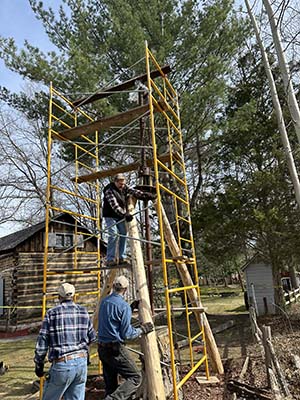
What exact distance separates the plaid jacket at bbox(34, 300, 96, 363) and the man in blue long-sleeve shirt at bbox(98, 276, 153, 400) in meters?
0.52

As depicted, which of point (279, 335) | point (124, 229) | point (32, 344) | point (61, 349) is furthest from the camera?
point (32, 344)

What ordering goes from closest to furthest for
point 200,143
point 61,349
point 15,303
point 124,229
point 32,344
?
point 61,349, point 124,229, point 32,344, point 200,143, point 15,303

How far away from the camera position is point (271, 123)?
12148 millimetres

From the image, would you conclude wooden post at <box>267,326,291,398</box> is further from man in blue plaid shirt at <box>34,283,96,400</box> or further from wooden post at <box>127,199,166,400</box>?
man in blue plaid shirt at <box>34,283,96,400</box>

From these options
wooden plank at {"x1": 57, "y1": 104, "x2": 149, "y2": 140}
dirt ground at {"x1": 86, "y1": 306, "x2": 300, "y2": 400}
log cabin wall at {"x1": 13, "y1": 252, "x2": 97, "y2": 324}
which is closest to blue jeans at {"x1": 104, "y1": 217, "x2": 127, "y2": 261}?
wooden plank at {"x1": 57, "y1": 104, "x2": 149, "y2": 140}

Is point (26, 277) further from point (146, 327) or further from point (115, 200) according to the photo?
point (146, 327)

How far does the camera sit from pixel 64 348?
3701mm

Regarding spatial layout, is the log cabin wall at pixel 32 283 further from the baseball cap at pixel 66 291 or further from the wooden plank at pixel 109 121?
the baseball cap at pixel 66 291

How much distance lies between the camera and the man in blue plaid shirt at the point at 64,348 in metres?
3.65

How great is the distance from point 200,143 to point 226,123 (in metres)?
1.58

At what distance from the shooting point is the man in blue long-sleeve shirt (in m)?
4.36

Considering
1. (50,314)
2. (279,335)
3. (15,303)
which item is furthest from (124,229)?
(15,303)

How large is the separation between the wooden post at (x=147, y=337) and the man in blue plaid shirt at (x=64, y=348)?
89cm

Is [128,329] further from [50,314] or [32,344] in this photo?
[32,344]
